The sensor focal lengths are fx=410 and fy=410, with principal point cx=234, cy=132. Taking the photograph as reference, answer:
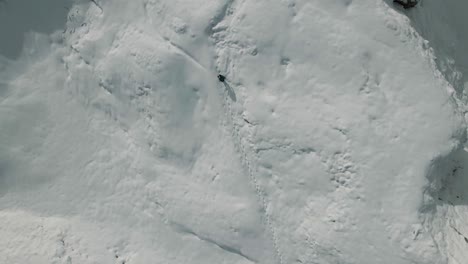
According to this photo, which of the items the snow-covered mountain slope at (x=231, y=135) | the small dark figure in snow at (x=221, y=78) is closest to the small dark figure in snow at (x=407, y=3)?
the snow-covered mountain slope at (x=231, y=135)

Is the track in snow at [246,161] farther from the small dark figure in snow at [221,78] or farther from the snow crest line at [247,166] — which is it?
the small dark figure in snow at [221,78]

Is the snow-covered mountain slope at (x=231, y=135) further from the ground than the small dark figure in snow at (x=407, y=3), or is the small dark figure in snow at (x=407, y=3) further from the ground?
the small dark figure in snow at (x=407, y=3)

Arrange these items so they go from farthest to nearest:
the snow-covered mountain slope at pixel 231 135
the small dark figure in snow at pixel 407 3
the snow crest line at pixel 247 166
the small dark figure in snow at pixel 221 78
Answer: the small dark figure in snow at pixel 221 78 < the snow crest line at pixel 247 166 < the small dark figure in snow at pixel 407 3 < the snow-covered mountain slope at pixel 231 135

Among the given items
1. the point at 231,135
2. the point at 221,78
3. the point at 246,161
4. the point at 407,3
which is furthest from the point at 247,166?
the point at 407,3

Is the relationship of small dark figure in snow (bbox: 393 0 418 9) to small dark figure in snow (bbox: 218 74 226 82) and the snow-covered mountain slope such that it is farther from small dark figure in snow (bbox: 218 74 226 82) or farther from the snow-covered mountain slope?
small dark figure in snow (bbox: 218 74 226 82)

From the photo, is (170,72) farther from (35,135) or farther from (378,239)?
(378,239)

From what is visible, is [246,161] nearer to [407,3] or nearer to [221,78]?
[221,78]

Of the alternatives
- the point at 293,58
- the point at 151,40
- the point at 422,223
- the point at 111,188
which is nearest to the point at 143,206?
the point at 111,188
